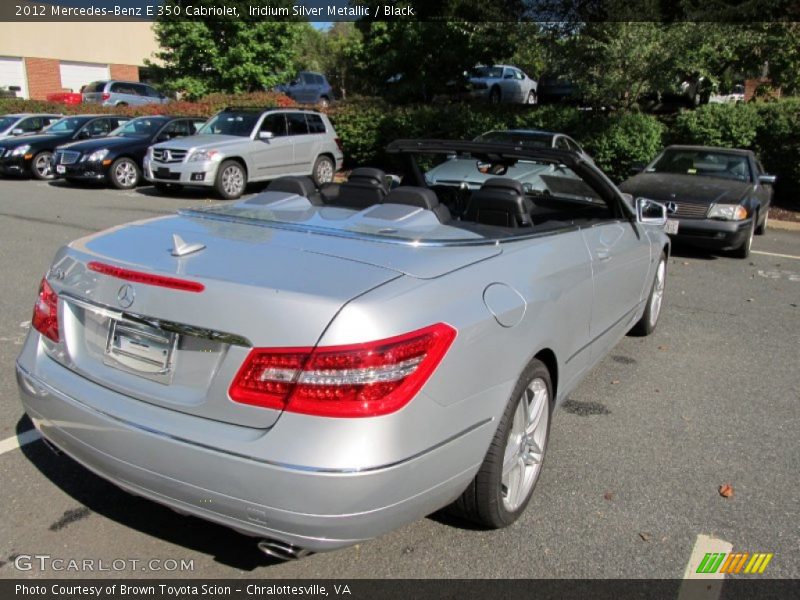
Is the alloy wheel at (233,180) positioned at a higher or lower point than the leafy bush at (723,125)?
lower

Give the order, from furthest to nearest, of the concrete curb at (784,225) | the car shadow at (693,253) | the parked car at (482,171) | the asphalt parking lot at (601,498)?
the concrete curb at (784,225), the car shadow at (693,253), the parked car at (482,171), the asphalt parking lot at (601,498)

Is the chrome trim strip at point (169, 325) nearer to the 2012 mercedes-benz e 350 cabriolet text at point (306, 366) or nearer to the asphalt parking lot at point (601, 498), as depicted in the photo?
the 2012 mercedes-benz e 350 cabriolet text at point (306, 366)

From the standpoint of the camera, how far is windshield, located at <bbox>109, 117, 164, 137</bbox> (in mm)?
15748

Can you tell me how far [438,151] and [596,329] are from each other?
146 centimetres

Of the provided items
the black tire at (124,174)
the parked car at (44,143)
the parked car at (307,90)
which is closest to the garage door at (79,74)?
the parked car at (307,90)

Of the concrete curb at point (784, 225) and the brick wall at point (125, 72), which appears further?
the brick wall at point (125, 72)

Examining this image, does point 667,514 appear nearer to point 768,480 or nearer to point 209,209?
point 768,480

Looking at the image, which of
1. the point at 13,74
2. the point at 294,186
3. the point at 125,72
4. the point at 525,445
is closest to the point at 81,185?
the point at 294,186

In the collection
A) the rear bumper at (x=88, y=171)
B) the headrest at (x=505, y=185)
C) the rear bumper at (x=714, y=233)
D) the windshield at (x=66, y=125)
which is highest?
the headrest at (x=505, y=185)

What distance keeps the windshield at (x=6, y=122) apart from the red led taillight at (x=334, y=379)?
21.0 metres

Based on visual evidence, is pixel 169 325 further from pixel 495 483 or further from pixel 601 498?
pixel 601 498

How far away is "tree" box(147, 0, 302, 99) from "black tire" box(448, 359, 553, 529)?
23.7 m

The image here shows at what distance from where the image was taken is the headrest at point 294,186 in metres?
4.01
